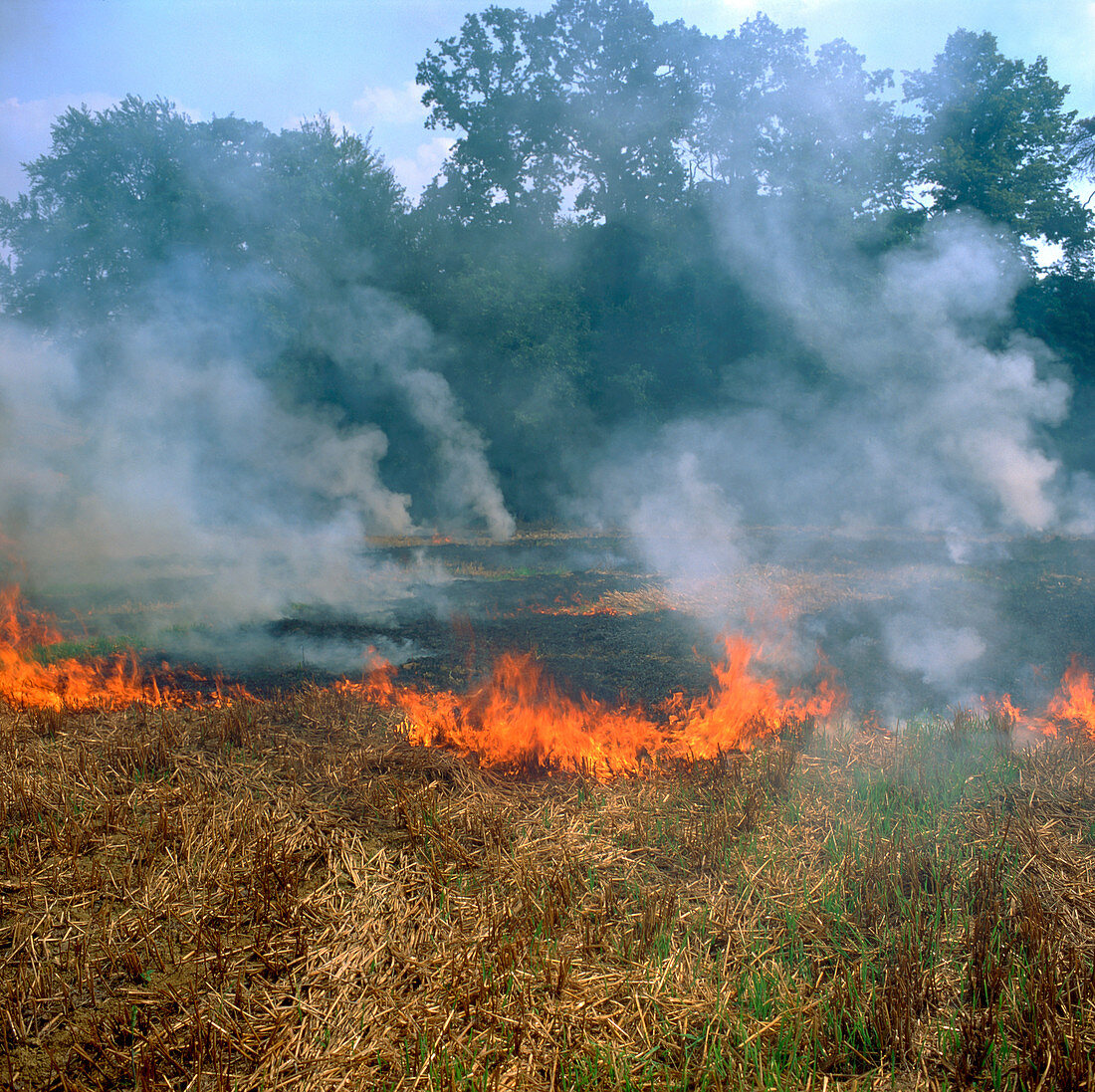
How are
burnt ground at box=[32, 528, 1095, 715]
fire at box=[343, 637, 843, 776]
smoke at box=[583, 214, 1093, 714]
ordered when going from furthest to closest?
smoke at box=[583, 214, 1093, 714] → burnt ground at box=[32, 528, 1095, 715] → fire at box=[343, 637, 843, 776]

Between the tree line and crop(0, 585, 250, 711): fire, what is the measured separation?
40.3 ft

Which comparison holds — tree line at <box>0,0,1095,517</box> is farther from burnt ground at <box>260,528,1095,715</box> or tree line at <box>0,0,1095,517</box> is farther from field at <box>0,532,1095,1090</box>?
field at <box>0,532,1095,1090</box>

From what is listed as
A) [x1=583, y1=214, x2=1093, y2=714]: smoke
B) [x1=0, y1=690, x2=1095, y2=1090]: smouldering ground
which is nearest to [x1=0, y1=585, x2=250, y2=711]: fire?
[x1=0, y1=690, x2=1095, y2=1090]: smouldering ground

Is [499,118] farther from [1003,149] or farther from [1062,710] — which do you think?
[1062,710]

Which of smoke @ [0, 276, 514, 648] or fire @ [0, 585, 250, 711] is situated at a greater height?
smoke @ [0, 276, 514, 648]

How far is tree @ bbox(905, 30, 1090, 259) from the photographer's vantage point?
68.7 feet

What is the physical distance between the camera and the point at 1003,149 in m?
21.2

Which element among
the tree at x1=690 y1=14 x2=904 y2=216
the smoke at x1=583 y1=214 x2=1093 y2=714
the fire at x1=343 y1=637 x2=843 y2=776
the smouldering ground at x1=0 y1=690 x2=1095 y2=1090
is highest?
the tree at x1=690 y1=14 x2=904 y2=216

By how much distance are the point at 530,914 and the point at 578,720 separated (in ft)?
6.45

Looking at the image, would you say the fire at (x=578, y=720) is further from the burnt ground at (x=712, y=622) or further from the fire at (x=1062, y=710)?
the fire at (x=1062, y=710)

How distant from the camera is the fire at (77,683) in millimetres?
4758

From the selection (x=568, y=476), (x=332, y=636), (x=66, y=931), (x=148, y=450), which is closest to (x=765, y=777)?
(x=66, y=931)

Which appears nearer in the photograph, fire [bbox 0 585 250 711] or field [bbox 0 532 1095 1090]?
field [bbox 0 532 1095 1090]

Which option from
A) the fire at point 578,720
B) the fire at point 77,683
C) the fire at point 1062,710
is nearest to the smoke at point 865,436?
Answer: the fire at point 1062,710
